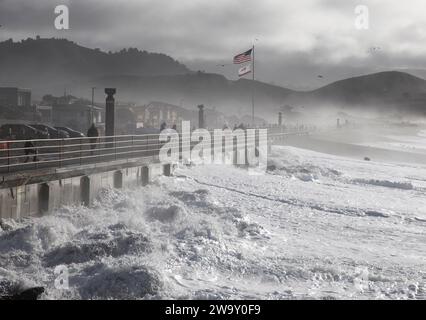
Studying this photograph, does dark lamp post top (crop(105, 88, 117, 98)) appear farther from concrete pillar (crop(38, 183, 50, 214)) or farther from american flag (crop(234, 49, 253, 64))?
american flag (crop(234, 49, 253, 64))

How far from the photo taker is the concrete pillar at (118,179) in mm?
19984

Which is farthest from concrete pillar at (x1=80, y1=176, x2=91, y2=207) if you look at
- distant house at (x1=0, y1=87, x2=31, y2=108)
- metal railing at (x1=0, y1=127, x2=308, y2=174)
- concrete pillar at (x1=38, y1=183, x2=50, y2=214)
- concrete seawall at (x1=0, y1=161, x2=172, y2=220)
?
distant house at (x1=0, y1=87, x2=31, y2=108)

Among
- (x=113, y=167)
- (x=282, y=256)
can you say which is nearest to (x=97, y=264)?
(x=282, y=256)

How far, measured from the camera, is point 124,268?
10609mm

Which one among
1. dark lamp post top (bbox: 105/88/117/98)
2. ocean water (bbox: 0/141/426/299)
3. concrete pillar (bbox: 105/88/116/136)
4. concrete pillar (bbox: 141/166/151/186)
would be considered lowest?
ocean water (bbox: 0/141/426/299)

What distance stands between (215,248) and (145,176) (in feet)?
32.4

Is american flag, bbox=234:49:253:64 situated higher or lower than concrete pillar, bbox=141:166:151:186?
higher

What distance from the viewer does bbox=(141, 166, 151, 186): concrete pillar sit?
22.8m

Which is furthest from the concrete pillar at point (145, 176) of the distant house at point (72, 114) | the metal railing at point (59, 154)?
the distant house at point (72, 114)

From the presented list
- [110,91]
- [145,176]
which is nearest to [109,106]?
[110,91]

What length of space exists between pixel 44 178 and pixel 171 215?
4.09 metres

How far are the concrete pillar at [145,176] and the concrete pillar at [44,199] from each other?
790cm

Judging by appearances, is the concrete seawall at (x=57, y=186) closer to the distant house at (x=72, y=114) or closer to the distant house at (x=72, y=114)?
the distant house at (x=72, y=114)
